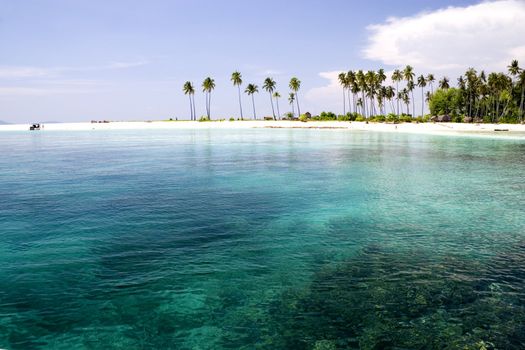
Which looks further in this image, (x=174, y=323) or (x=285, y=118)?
(x=285, y=118)

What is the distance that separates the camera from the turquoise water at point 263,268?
8.38 meters

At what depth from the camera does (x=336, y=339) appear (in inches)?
315

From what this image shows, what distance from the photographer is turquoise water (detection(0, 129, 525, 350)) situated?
838cm

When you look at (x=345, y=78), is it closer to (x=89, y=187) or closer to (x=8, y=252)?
(x=89, y=187)

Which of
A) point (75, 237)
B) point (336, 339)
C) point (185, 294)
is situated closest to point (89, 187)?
point (75, 237)

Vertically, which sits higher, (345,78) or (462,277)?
(345,78)

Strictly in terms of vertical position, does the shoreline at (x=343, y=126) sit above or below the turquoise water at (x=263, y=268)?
above

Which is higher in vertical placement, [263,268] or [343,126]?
[343,126]

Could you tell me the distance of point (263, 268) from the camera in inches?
467

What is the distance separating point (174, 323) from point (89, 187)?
19.9 meters

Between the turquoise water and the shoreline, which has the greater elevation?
the shoreline

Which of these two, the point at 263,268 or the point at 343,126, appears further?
the point at 343,126

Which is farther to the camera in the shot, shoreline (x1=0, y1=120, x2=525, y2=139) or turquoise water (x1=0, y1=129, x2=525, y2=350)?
shoreline (x1=0, y1=120, x2=525, y2=139)

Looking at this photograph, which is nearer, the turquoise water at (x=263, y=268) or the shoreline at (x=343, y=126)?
the turquoise water at (x=263, y=268)
